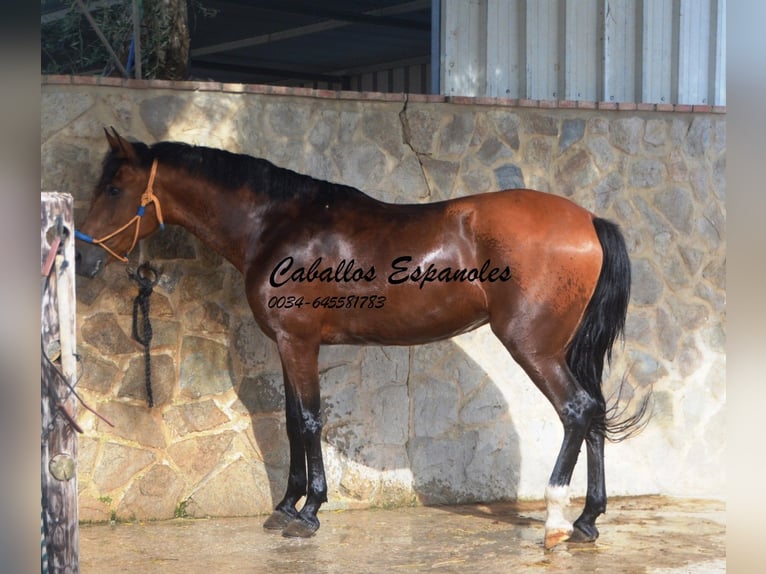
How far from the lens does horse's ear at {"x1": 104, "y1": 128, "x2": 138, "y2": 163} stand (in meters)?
5.05

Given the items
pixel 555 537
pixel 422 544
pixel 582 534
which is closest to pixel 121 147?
pixel 422 544

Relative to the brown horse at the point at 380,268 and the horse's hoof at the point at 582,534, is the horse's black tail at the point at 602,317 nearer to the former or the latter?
the brown horse at the point at 380,268

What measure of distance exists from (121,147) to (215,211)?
56 cm

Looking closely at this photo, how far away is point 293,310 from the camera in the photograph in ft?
16.6

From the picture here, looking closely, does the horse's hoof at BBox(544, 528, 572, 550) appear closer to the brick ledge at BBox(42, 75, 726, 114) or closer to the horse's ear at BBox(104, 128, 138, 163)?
the brick ledge at BBox(42, 75, 726, 114)

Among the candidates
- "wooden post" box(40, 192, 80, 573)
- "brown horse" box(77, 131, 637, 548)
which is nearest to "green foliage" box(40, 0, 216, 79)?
"brown horse" box(77, 131, 637, 548)

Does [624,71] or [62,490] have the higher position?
[624,71]

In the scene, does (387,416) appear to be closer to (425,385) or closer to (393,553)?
(425,385)

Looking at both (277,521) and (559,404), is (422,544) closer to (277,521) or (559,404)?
(277,521)

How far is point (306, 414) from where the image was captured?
512 cm

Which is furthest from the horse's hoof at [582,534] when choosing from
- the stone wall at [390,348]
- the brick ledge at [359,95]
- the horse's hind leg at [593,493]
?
the brick ledge at [359,95]

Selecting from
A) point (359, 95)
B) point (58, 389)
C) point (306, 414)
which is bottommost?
point (306, 414)
